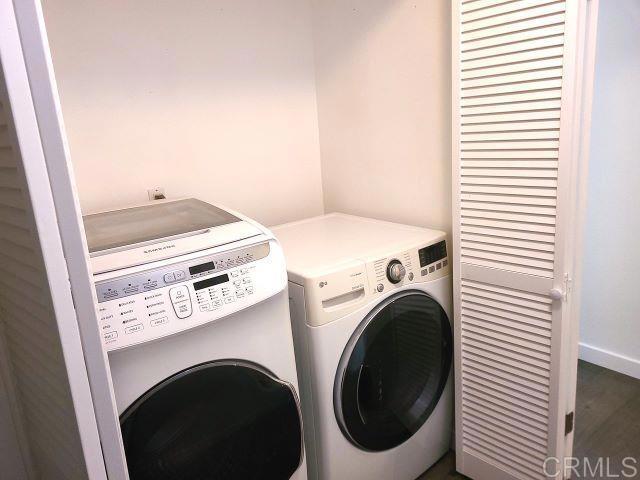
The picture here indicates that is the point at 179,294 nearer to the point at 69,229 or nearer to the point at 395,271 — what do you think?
the point at 69,229

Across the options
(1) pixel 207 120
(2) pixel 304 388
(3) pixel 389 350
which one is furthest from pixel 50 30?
(3) pixel 389 350

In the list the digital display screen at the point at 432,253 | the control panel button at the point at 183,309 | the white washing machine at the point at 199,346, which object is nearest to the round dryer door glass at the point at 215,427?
the white washing machine at the point at 199,346

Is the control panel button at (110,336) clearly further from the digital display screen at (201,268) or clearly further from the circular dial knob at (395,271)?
the circular dial knob at (395,271)

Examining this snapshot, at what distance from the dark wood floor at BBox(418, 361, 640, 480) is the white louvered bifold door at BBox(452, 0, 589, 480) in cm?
35

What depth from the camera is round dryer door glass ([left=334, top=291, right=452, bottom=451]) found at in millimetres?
1477

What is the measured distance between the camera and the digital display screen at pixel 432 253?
5.32 feet

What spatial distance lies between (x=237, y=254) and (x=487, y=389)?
1049 mm

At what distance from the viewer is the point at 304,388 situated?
4.87 feet

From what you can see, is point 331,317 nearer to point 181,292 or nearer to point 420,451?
point 181,292

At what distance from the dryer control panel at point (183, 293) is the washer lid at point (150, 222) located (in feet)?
0.54

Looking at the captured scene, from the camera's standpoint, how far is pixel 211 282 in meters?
1.12

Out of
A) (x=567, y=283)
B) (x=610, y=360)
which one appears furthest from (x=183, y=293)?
(x=610, y=360)

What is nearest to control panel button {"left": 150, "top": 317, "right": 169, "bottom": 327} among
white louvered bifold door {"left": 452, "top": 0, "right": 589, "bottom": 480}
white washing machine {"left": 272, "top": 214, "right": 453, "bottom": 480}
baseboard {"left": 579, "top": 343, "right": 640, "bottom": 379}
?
white washing machine {"left": 272, "top": 214, "right": 453, "bottom": 480}

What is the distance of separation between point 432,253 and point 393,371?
1.42ft
